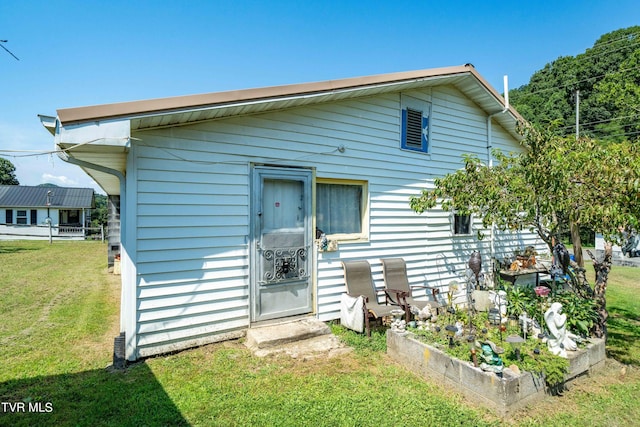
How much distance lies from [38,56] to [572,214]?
6.91 metres

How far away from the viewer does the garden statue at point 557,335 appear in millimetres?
3656

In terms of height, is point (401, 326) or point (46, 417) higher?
point (401, 326)

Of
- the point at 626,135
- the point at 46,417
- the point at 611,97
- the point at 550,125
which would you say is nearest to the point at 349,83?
the point at 550,125

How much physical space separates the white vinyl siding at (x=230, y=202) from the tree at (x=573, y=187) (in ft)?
6.24

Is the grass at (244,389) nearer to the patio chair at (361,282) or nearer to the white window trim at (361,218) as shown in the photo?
the patio chair at (361,282)

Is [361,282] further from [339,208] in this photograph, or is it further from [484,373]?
[484,373]

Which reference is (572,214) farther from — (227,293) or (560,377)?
(227,293)

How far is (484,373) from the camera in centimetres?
316

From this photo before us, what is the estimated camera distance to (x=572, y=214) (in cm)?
409

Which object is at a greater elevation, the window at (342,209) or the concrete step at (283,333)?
the window at (342,209)

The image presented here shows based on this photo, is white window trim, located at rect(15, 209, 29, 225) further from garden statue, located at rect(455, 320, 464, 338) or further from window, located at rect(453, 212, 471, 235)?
garden statue, located at rect(455, 320, 464, 338)

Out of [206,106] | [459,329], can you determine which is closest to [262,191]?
[206,106]

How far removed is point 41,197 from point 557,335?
33066 mm

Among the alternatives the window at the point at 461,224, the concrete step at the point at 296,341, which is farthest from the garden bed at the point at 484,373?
the window at the point at 461,224
